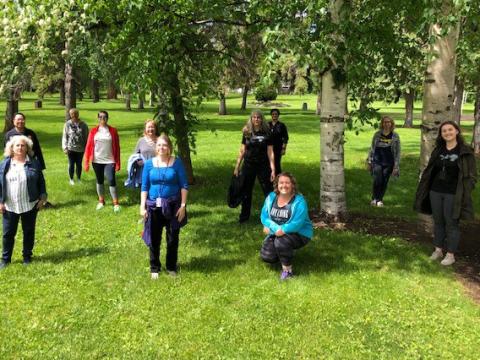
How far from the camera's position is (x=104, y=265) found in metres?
6.80

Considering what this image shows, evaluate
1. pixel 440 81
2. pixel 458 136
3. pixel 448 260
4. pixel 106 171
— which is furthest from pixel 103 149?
pixel 448 260

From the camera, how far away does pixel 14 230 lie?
21.7ft

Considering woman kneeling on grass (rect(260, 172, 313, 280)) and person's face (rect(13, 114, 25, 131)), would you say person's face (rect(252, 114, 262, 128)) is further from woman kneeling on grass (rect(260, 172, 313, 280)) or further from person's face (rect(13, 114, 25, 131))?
person's face (rect(13, 114, 25, 131))

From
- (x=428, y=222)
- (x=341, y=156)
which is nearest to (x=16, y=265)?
(x=341, y=156)

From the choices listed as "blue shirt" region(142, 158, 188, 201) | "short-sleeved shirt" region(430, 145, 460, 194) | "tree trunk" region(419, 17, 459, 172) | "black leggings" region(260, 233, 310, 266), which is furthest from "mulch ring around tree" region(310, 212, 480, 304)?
"blue shirt" region(142, 158, 188, 201)

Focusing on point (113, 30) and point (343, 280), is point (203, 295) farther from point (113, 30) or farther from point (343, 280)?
point (113, 30)

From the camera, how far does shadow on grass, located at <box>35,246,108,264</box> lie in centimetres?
704

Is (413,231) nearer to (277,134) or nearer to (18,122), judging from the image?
(277,134)

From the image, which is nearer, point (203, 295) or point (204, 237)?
point (203, 295)

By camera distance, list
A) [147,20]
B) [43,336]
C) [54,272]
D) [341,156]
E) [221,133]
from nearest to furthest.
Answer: [43,336], [54,272], [147,20], [341,156], [221,133]

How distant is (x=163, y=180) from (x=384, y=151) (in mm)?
5807

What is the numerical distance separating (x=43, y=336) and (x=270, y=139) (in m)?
4.91

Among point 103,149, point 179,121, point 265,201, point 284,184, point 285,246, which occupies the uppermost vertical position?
point 179,121

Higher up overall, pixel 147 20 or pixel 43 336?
pixel 147 20
